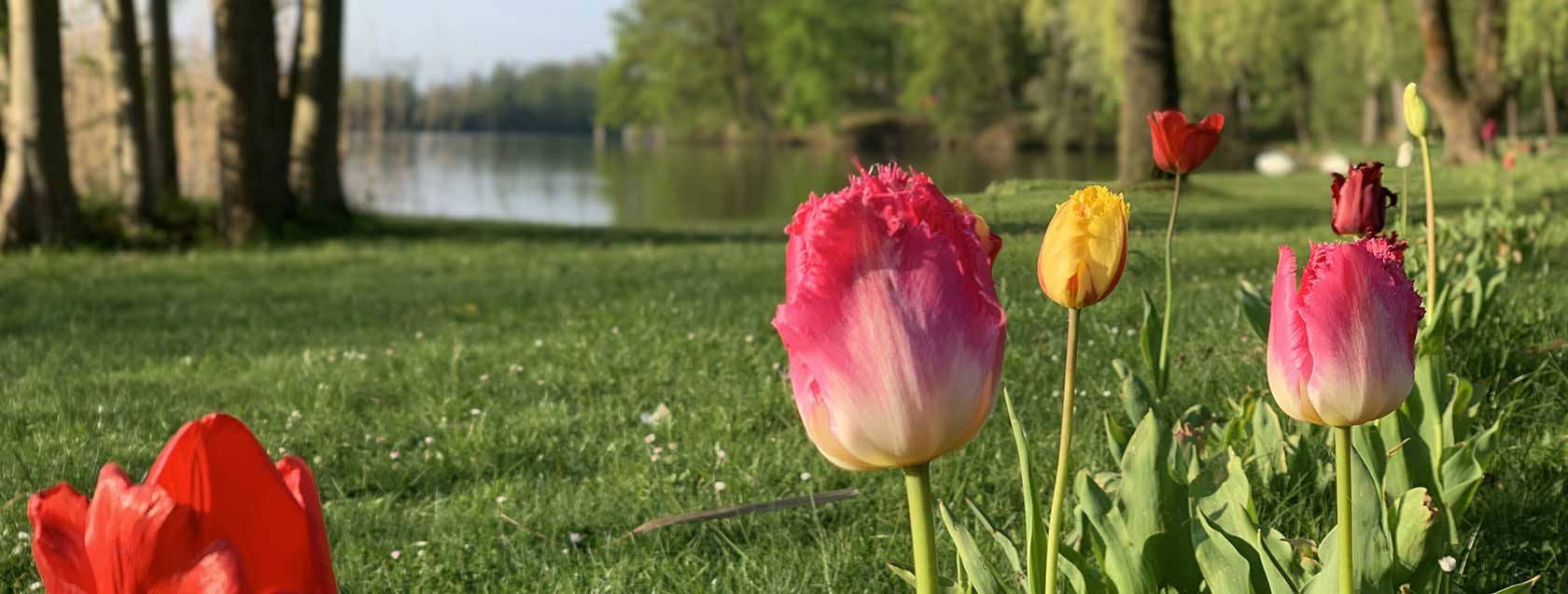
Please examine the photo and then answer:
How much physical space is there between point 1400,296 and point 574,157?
51.1 meters

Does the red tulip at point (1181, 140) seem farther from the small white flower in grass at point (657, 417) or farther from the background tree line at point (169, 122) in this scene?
the background tree line at point (169, 122)

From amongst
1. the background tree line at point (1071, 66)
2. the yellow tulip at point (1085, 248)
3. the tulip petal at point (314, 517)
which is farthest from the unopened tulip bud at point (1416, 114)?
the background tree line at point (1071, 66)

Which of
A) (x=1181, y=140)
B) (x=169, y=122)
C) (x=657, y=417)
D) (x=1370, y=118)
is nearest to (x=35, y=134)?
(x=169, y=122)

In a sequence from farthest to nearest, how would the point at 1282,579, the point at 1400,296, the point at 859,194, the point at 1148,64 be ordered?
the point at 1148,64 → the point at 1282,579 → the point at 1400,296 → the point at 859,194

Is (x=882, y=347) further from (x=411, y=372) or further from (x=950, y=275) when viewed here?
(x=411, y=372)

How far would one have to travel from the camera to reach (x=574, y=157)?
51.3m

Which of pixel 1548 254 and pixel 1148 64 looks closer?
pixel 1548 254

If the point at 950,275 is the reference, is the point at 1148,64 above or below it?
above

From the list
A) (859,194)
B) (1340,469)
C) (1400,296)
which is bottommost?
(1340,469)

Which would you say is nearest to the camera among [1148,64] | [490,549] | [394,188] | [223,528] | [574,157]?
[223,528]

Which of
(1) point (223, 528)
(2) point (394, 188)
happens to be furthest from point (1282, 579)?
(2) point (394, 188)

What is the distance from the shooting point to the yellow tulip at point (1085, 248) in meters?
1.19

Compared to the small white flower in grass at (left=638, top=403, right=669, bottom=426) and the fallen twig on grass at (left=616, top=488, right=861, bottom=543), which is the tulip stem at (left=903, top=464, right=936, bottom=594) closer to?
the fallen twig on grass at (left=616, top=488, right=861, bottom=543)

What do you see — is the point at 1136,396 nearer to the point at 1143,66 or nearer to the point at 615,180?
the point at 1143,66
